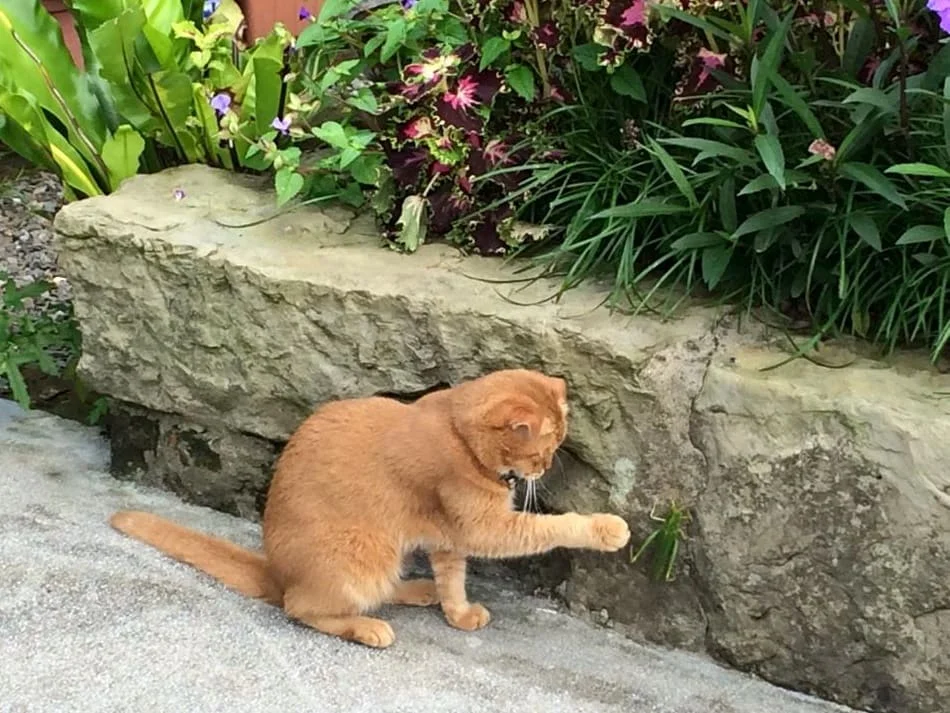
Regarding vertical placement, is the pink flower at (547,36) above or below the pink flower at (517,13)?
below

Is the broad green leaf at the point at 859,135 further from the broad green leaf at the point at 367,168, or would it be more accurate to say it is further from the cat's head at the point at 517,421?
the broad green leaf at the point at 367,168

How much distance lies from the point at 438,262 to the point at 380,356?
0.29m

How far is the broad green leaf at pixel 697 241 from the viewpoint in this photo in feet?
8.94

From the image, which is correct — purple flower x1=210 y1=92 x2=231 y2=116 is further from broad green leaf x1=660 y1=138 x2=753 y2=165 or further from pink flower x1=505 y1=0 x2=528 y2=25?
broad green leaf x1=660 y1=138 x2=753 y2=165

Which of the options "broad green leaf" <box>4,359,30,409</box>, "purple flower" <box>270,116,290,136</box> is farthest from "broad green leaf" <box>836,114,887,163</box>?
"broad green leaf" <box>4,359,30,409</box>

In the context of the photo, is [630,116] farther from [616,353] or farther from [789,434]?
[789,434]

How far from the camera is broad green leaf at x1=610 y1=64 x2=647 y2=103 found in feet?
9.83

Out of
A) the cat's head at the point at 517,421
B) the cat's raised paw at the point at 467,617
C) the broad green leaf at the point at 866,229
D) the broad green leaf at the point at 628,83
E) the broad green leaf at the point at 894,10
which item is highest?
the broad green leaf at the point at 894,10

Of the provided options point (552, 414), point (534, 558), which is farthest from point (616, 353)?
point (534, 558)

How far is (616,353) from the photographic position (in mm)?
2660

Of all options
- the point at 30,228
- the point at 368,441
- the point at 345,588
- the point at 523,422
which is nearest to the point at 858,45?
the point at 523,422

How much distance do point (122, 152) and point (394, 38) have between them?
886 millimetres

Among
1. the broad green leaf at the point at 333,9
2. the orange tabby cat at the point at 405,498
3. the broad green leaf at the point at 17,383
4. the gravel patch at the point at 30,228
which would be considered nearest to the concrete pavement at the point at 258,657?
the orange tabby cat at the point at 405,498

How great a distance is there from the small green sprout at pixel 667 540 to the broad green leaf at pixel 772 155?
28.3 inches
